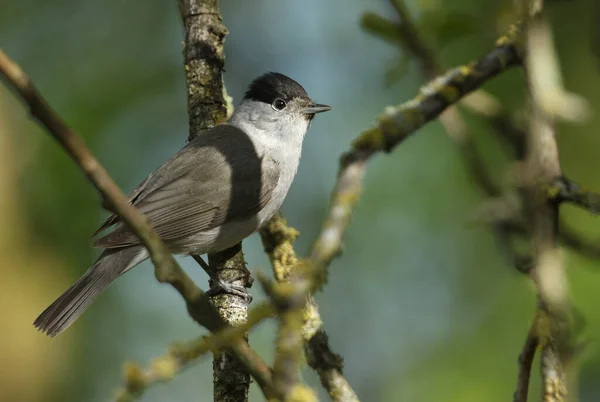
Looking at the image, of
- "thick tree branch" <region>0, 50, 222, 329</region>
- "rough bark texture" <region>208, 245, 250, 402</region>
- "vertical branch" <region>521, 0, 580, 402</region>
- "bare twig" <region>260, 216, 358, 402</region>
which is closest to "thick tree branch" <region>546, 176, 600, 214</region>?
"vertical branch" <region>521, 0, 580, 402</region>

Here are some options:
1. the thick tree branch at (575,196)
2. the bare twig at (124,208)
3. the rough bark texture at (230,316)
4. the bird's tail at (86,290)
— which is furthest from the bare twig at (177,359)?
the bird's tail at (86,290)

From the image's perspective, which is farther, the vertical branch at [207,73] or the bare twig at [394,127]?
the vertical branch at [207,73]

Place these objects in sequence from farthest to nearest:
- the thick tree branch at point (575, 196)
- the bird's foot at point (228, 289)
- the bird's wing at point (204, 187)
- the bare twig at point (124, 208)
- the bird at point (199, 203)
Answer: the bird's wing at point (204, 187) → the bird at point (199, 203) → the bird's foot at point (228, 289) → the thick tree branch at point (575, 196) → the bare twig at point (124, 208)

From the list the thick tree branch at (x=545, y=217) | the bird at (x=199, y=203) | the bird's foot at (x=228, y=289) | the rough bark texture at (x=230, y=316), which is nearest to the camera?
the thick tree branch at (x=545, y=217)

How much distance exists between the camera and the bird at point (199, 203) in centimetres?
402

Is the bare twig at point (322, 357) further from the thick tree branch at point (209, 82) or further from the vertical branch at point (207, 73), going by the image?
the vertical branch at point (207, 73)

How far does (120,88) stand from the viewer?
6.69 m

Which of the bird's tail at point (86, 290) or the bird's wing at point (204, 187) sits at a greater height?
the bird's wing at point (204, 187)

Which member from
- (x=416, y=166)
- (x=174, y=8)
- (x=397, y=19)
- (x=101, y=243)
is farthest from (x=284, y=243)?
(x=174, y=8)

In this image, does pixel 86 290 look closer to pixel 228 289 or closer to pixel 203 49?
pixel 228 289

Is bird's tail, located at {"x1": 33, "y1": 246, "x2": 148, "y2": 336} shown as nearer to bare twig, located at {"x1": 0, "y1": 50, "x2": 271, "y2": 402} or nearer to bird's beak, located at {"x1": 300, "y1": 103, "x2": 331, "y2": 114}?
bird's beak, located at {"x1": 300, "y1": 103, "x2": 331, "y2": 114}

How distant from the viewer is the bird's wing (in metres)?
4.38

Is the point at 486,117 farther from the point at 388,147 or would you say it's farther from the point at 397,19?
the point at 388,147

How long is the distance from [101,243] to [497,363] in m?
2.74
